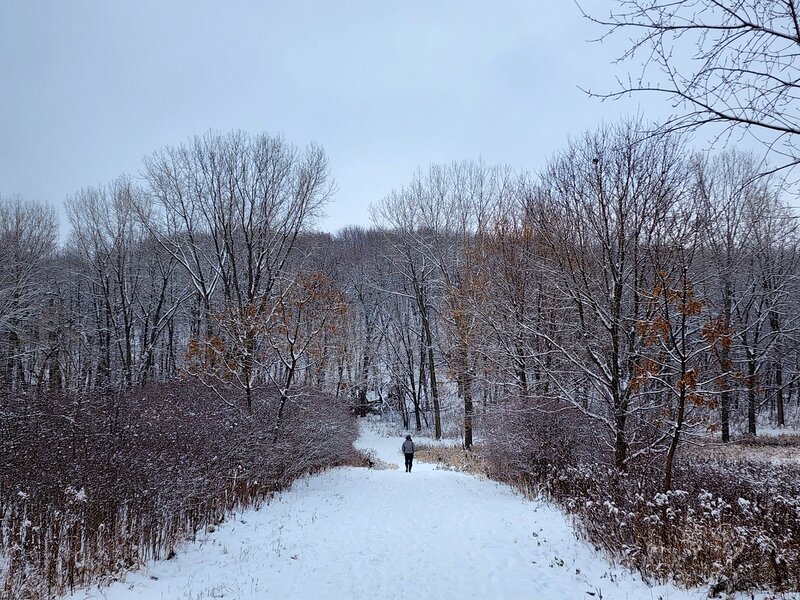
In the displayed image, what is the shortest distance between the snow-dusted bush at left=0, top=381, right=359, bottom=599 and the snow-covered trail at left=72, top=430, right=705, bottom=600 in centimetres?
42

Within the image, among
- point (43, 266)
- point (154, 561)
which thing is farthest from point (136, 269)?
point (154, 561)

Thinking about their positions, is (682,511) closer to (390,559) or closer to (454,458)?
(390,559)

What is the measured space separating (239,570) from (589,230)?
8857 millimetres

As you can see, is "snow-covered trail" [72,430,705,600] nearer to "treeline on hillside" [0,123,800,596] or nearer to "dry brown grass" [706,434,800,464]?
"treeline on hillside" [0,123,800,596]

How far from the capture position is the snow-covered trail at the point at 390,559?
5.84m

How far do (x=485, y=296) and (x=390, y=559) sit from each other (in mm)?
9041

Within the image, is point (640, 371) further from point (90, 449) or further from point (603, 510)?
point (90, 449)

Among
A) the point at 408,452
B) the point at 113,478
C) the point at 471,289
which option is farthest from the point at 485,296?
the point at 113,478

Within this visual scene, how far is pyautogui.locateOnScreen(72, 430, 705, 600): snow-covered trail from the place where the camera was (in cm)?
584

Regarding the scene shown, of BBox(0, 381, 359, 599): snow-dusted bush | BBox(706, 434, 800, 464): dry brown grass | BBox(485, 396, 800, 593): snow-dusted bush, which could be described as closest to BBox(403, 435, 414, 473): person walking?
BBox(0, 381, 359, 599): snow-dusted bush

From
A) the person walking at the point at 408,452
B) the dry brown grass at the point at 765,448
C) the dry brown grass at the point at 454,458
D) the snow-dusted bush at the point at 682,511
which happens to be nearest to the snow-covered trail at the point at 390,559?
the snow-dusted bush at the point at 682,511

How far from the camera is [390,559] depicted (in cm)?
733

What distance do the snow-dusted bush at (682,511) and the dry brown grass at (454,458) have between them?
4630 millimetres

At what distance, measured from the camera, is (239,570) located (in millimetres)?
6727
